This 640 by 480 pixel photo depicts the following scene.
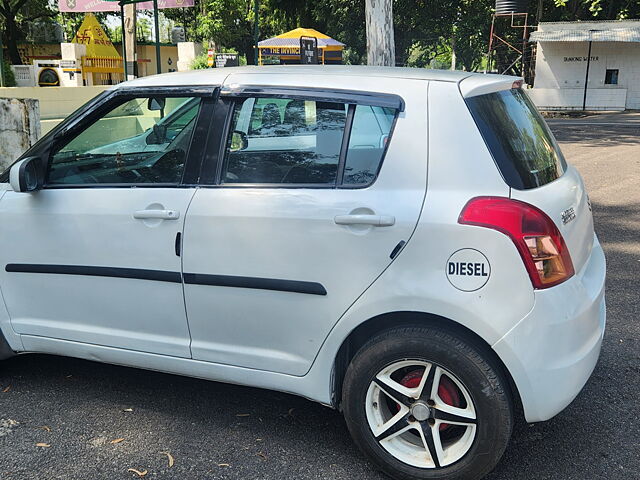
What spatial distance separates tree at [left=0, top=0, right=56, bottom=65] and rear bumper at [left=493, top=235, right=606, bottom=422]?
3647 cm

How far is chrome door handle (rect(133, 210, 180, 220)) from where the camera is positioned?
3061 mm

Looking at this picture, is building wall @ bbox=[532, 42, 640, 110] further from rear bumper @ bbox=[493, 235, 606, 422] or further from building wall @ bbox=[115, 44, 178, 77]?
rear bumper @ bbox=[493, 235, 606, 422]

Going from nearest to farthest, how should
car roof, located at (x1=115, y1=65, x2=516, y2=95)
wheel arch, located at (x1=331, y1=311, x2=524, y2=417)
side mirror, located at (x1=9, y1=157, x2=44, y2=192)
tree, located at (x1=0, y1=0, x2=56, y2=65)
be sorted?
wheel arch, located at (x1=331, y1=311, x2=524, y2=417)
car roof, located at (x1=115, y1=65, x2=516, y2=95)
side mirror, located at (x1=9, y1=157, x2=44, y2=192)
tree, located at (x1=0, y1=0, x2=56, y2=65)

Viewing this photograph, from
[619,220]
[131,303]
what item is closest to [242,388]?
[131,303]

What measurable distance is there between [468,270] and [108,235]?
1.71 m

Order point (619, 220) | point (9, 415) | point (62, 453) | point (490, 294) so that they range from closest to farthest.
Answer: point (490, 294)
point (62, 453)
point (9, 415)
point (619, 220)

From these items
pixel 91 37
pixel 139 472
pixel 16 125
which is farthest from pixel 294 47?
pixel 139 472

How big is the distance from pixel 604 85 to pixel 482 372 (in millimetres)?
27099

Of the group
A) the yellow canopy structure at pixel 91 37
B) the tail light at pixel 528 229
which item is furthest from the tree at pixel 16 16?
the tail light at pixel 528 229

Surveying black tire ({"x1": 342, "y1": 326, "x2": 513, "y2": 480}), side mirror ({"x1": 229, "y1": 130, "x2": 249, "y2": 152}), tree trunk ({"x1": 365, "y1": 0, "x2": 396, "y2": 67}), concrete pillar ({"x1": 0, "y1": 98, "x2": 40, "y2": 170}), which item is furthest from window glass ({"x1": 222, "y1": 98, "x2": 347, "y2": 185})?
tree trunk ({"x1": 365, "y1": 0, "x2": 396, "y2": 67})

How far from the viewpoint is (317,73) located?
3.08 metres

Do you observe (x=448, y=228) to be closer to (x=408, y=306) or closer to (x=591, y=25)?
(x=408, y=306)

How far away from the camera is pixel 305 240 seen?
9.35 feet

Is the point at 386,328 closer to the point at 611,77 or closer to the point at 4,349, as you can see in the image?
the point at 4,349
